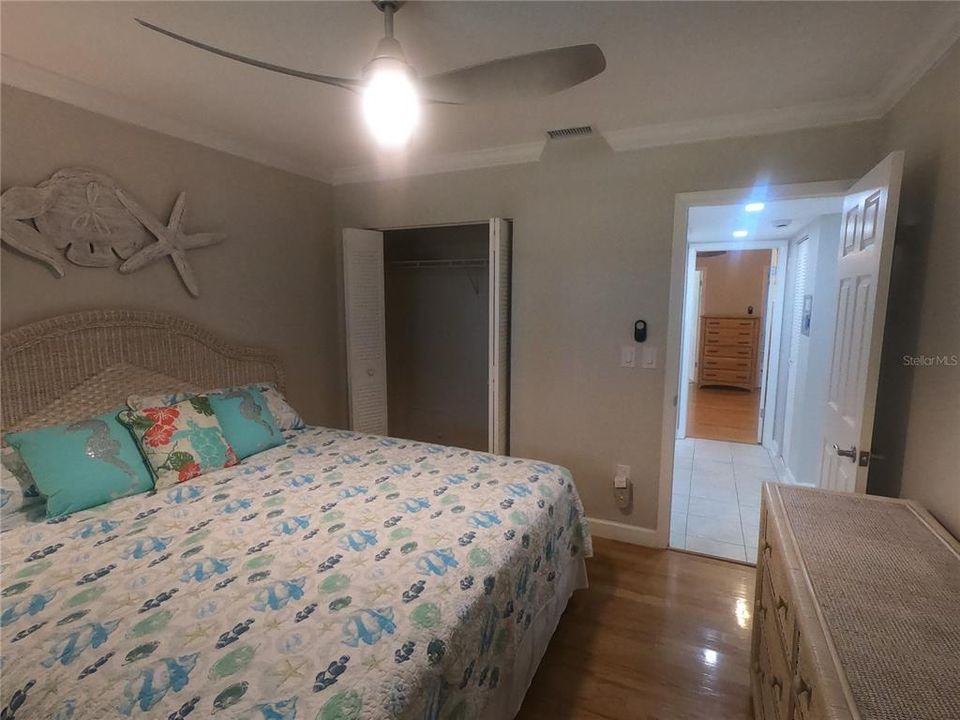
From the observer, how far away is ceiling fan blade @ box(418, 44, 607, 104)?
1.27 meters

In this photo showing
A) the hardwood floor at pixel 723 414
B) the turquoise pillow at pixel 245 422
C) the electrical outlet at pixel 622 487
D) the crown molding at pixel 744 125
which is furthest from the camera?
the hardwood floor at pixel 723 414

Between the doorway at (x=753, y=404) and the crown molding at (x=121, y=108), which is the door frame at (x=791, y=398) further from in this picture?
the crown molding at (x=121, y=108)

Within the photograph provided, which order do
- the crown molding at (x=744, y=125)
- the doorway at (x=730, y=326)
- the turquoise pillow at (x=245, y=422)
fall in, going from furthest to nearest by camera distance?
the doorway at (x=730, y=326)
the turquoise pillow at (x=245, y=422)
the crown molding at (x=744, y=125)

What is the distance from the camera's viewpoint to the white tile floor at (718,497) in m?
2.96

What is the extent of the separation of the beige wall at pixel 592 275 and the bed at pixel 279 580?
30.9 inches

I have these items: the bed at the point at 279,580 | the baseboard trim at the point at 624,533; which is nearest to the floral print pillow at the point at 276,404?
the bed at the point at 279,580

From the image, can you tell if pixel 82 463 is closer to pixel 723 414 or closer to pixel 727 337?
pixel 723 414

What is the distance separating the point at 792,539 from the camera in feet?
4.43

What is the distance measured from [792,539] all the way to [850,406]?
888mm

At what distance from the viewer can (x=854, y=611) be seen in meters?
1.04

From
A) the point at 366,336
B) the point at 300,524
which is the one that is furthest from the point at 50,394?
the point at 366,336

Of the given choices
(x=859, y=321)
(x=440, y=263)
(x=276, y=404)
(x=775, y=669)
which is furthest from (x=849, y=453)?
(x=440, y=263)

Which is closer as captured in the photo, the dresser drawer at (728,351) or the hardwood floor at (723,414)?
the hardwood floor at (723,414)

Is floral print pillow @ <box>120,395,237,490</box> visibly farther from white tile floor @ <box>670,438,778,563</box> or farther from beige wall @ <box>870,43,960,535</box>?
beige wall @ <box>870,43,960,535</box>
